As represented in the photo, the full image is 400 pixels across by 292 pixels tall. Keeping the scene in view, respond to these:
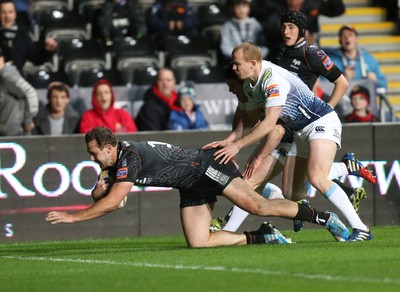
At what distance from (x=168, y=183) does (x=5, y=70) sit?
17.9ft

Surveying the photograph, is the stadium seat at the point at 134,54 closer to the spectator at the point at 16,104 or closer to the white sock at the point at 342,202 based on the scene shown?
the spectator at the point at 16,104

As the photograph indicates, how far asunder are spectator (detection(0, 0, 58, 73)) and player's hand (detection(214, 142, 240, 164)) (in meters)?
6.78

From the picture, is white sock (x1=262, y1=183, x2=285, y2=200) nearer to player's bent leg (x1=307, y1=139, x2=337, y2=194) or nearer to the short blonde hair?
player's bent leg (x1=307, y1=139, x2=337, y2=194)

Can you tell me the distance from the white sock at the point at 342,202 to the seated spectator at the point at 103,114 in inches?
187

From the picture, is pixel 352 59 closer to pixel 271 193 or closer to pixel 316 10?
pixel 316 10

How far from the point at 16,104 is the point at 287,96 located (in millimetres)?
5486

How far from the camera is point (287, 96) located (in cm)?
1145

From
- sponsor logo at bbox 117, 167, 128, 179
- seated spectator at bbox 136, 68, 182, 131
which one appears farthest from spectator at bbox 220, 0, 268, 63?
sponsor logo at bbox 117, 167, 128, 179

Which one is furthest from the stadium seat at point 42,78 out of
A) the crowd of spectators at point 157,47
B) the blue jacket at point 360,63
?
the blue jacket at point 360,63

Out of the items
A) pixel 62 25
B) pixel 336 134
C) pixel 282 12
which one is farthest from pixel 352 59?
pixel 336 134

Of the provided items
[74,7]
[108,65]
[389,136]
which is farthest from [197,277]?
[74,7]

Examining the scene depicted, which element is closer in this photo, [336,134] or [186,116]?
[336,134]

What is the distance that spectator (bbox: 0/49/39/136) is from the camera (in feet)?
51.6

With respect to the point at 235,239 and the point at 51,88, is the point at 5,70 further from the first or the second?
the point at 235,239
